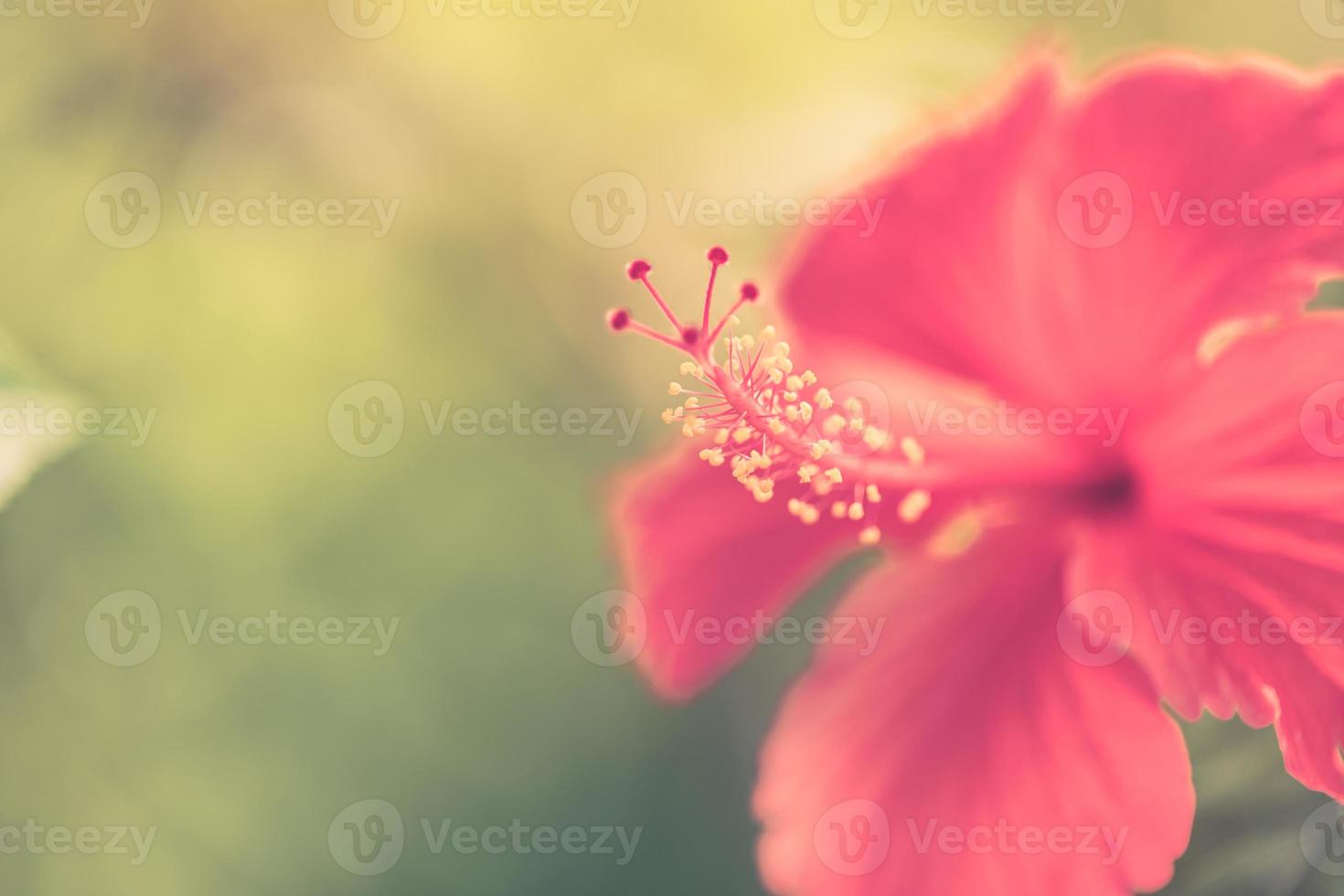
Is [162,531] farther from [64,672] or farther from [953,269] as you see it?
[953,269]

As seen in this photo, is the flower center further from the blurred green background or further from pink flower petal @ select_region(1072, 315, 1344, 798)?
the blurred green background

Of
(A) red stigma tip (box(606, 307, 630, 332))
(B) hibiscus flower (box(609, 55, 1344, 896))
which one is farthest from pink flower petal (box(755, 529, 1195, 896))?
(A) red stigma tip (box(606, 307, 630, 332))

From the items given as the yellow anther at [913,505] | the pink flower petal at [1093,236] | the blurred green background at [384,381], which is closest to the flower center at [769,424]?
the yellow anther at [913,505]

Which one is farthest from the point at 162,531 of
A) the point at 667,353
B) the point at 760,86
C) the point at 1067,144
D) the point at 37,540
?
the point at 1067,144

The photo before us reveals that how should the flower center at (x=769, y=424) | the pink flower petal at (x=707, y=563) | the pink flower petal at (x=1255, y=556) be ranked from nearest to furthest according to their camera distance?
1. the pink flower petal at (x=1255, y=556)
2. the flower center at (x=769, y=424)
3. the pink flower petal at (x=707, y=563)

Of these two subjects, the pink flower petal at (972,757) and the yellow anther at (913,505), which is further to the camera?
the yellow anther at (913,505)

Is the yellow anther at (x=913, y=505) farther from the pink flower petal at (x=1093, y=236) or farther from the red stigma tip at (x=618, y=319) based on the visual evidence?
the red stigma tip at (x=618, y=319)

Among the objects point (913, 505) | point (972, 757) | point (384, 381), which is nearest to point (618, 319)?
point (913, 505)
